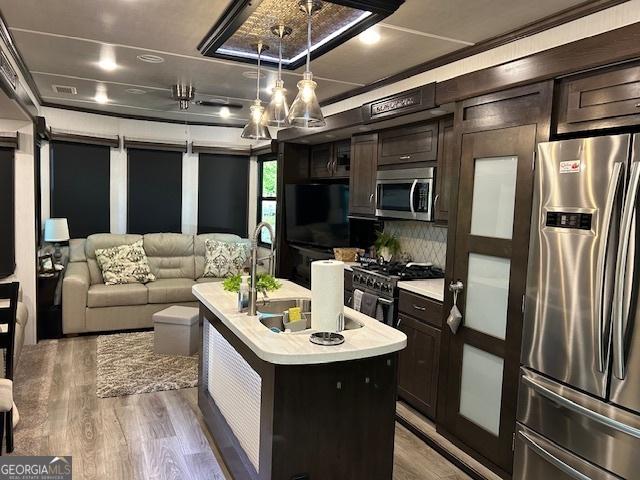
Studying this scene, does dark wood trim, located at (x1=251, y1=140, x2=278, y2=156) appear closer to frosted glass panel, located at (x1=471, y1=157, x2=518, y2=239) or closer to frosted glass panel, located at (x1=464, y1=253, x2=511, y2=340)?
frosted glass panel, located at (x1=471, y1=157, x2=518, y2=239)

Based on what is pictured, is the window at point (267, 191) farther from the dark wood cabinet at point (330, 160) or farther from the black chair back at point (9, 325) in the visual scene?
the black chair back at point (9, 325)

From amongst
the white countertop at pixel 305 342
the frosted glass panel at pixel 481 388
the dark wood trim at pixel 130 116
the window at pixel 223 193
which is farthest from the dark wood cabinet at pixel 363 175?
the dark wood trim at pixel 130 116

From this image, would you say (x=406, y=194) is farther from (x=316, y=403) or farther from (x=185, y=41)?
(x=316, y=403)

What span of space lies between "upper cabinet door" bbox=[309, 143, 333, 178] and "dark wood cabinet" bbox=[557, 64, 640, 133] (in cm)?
324

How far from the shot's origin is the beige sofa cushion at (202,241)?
6480 mm

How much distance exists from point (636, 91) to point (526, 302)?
1127 mm

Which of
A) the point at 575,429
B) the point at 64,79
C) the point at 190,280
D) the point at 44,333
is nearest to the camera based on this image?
the point at 575,429

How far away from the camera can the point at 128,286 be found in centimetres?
564

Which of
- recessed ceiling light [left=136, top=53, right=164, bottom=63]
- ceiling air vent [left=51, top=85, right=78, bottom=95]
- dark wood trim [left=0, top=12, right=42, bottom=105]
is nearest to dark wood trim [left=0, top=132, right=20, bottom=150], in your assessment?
dark wood trim [left=0, top=12, right=42, bottom=105]

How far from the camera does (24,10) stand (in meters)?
2.71

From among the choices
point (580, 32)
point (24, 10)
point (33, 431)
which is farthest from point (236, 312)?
point (580, 32)

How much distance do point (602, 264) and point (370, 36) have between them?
1.85 meters

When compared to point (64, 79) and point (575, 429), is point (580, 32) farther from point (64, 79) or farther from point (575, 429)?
point (64, 79)

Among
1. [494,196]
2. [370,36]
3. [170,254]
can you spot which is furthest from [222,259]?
[494,196]
